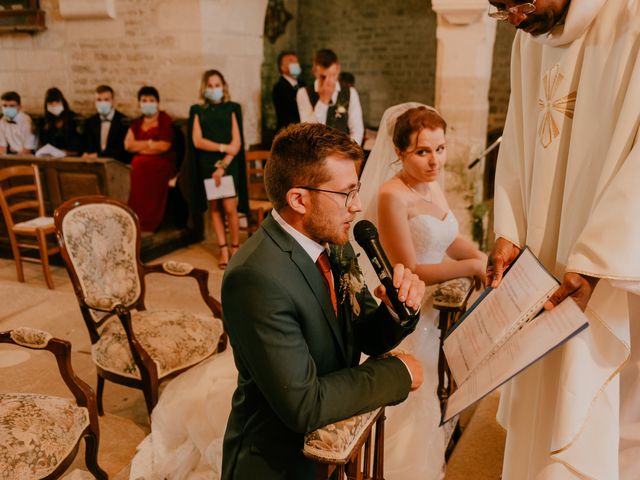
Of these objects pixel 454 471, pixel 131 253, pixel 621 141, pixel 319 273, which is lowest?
pixel 454 471

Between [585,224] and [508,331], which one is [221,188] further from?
[508,331]

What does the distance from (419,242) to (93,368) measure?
2.20 meters

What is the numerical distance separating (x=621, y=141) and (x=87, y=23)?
6700 millimetres

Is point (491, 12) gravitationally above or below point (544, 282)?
above

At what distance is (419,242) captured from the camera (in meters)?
2.63

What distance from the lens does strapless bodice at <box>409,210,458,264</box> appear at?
2.60 meters

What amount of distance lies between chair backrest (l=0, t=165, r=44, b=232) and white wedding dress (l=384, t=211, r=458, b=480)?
3.76 meters

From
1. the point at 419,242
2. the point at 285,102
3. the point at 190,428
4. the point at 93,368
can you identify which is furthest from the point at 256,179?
the point at 190,428

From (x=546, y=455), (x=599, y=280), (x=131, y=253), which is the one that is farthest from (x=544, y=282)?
(x=131, y=253)

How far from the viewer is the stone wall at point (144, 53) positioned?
629cm

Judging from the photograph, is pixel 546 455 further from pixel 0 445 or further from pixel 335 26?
pixel 335 26

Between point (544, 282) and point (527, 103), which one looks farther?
point (527, 103)

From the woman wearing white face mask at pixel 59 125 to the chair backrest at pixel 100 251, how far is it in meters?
3.93

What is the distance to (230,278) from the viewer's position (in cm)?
138
